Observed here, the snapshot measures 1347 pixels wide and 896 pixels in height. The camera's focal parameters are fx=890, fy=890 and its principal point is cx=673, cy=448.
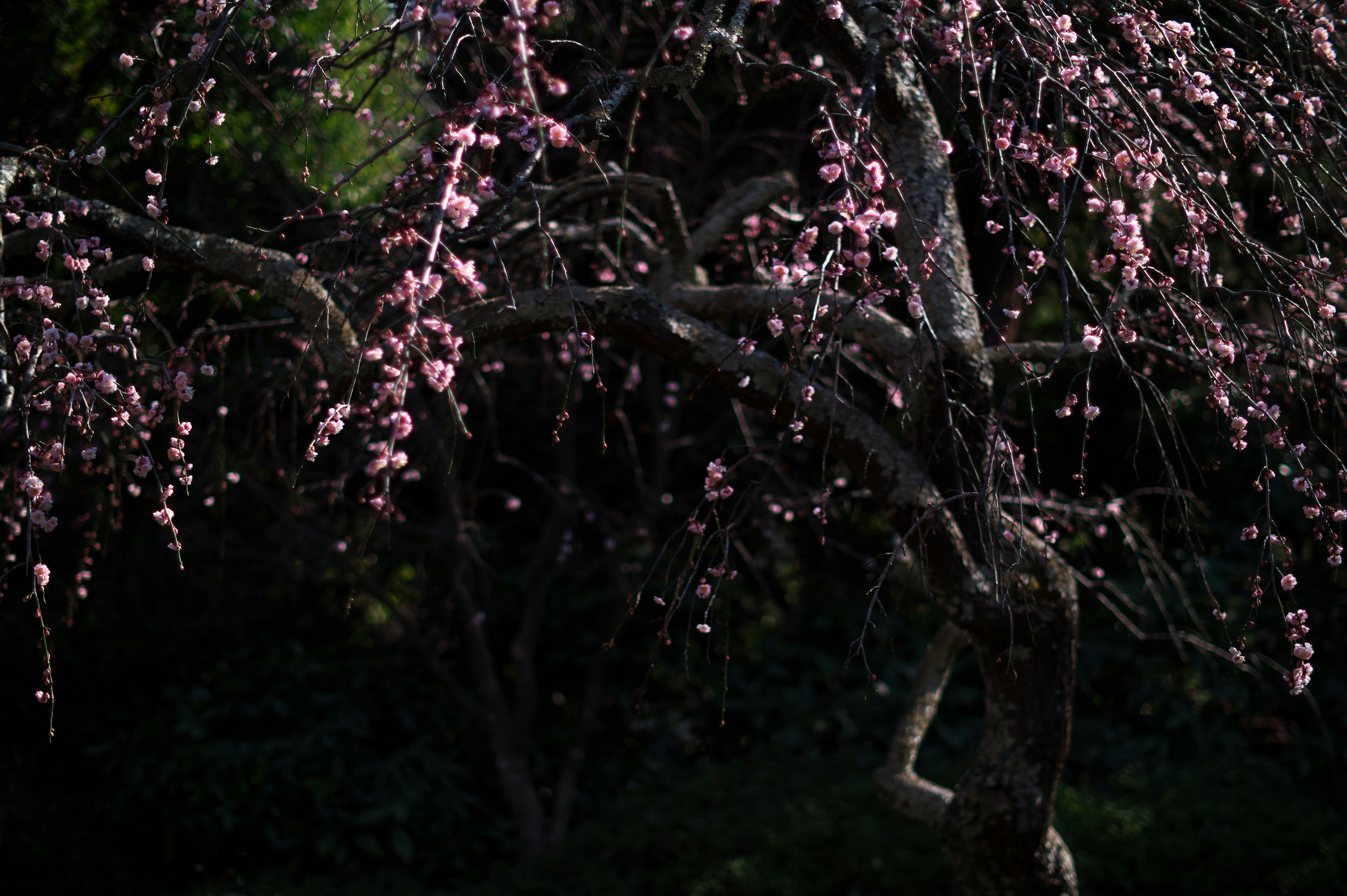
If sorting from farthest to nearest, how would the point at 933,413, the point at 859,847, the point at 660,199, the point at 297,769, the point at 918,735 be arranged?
1. the point at 297,769
2. the point at 859,847
3. the point at 918,735
4. the point at 660,199
5. the point at 933,413

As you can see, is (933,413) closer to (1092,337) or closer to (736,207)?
(1092,337)

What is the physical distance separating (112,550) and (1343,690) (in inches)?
274

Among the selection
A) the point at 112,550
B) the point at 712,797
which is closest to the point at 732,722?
the point at 712,797

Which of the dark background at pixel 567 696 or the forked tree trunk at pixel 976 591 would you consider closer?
the forked tree trunk at pixel 976 591

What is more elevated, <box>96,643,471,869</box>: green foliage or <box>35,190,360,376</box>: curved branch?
<box>35,190,360,376</box>: curved branch

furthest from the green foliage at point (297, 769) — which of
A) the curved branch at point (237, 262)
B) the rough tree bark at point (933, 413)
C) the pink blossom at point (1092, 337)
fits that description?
the pink blossom at point (1092, 337)

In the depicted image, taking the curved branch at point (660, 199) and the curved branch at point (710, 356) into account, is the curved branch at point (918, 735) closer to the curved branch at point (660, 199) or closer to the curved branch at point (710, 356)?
the curved branch at point (710, 356)

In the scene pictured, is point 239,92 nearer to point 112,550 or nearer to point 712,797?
point 112,550

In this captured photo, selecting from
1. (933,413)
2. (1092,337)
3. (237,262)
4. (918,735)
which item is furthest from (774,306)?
(918,735)

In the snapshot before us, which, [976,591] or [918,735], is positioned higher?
[976,591]

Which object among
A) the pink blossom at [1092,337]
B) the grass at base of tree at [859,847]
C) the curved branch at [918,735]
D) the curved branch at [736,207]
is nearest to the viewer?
the pink blossom at [1092,337]

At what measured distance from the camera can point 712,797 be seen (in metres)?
4.64

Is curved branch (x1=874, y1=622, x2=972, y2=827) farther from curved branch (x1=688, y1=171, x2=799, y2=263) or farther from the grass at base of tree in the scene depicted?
curved branch (x1=688, y1=171, x2=799, y2=263)

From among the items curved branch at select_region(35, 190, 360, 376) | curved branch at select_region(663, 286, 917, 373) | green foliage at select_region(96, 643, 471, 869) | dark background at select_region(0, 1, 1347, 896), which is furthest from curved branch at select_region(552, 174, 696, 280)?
green foliage at select_region(96, 643, 471, 869)
